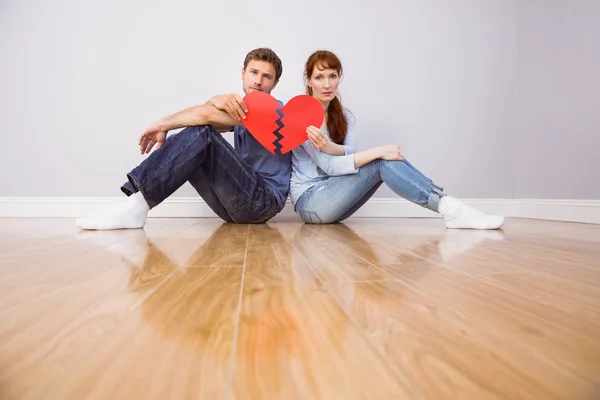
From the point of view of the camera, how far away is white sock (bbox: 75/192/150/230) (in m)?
1.61

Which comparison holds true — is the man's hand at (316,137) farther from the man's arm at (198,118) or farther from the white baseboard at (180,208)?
the white baseboard at (180,208)

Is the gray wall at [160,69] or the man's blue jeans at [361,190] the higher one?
the gray wall at [160,69]

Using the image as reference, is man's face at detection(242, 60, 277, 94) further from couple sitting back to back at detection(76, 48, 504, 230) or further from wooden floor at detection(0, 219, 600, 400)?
wooden floor at detection(0, 219, 600, 400)

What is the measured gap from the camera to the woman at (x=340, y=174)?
171 centimetres

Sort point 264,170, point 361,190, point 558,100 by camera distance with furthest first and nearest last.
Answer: point 558,100, point 264,170, point 361,190

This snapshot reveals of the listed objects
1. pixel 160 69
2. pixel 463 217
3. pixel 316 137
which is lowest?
pixel 463 217

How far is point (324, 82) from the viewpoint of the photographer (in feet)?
6.20

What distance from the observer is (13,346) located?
44 centimetres

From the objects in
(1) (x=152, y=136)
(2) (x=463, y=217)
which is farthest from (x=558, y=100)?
(1) (x=152, y=136)

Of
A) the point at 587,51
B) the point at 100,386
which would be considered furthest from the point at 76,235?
the point at 587,51

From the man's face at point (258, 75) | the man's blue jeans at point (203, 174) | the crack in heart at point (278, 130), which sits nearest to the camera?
the man's blue jeans at point (203, 174)

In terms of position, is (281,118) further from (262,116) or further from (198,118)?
(198,118)

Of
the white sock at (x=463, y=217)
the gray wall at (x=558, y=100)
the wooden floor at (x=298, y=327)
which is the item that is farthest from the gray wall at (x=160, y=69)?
the wooden floor at (x=298, y=327)

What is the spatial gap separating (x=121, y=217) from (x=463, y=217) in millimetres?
1426
